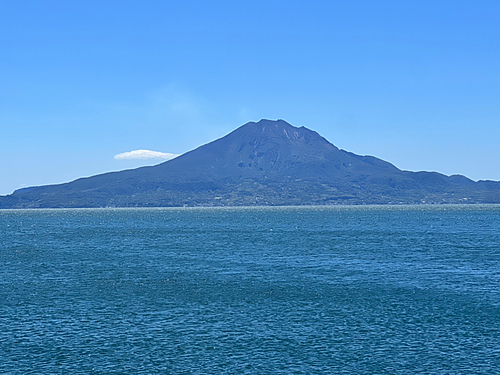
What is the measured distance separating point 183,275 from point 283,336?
3781 centimetres

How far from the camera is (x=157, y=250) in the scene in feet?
395

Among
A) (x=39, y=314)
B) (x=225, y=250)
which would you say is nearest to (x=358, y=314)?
(x=39, y=314)

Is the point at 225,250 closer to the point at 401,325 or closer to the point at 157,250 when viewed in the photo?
the point at 157,250

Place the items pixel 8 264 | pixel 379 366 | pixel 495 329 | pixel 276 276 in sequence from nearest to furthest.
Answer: pixel 379 366
pixel 495 329
pixel 276 276
pixel 8 264

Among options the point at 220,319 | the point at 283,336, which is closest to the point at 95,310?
the point at 220,319

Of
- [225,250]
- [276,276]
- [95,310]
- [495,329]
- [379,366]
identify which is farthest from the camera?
[225,250]

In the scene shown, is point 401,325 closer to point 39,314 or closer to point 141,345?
point 141,345

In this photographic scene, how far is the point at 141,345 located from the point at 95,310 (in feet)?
48.1

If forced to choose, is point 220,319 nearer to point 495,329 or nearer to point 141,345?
point 141,345

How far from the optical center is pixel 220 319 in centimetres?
4994

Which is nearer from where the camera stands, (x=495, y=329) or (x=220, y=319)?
(x=495, y=329)

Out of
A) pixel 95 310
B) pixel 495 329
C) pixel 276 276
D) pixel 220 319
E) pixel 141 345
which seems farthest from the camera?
pixel 276 276

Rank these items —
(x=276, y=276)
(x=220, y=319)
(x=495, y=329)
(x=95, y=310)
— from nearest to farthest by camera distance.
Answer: (x=495, y=329) → (x=220, y=319) → (x=95, y=310) → (x=276, y=276)

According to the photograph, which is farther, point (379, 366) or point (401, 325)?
point (401, 325)
